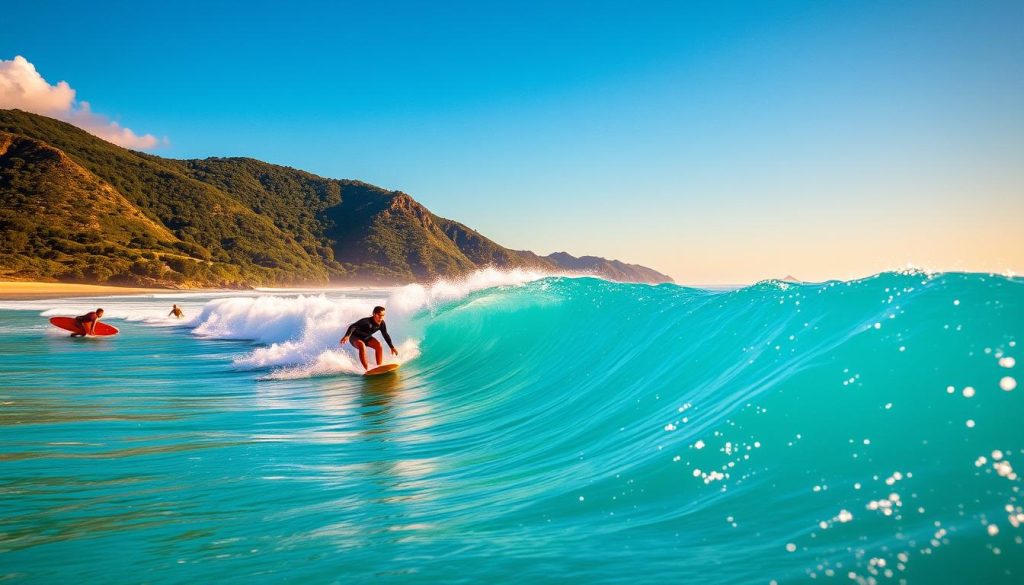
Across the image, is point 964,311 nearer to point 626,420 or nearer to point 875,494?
point 875,494

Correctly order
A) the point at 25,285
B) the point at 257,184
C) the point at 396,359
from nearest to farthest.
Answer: the point at 396,359, the point at 25,285, the point at 257,184

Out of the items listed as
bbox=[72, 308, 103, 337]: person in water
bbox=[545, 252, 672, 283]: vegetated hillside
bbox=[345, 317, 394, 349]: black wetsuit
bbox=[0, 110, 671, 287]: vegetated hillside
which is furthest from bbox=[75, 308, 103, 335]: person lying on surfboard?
bbox=[545, 252, 672, 283]: vegetated hillside

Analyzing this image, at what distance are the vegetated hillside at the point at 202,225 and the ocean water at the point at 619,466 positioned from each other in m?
30.3

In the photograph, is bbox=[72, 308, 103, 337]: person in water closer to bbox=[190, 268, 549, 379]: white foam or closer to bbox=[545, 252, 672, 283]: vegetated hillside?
bbox=[190, 268, 549, 379]: white foam

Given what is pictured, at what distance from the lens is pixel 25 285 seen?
62.0 metres

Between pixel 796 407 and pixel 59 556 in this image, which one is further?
pixel 796 407

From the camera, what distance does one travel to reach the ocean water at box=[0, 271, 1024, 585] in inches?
124

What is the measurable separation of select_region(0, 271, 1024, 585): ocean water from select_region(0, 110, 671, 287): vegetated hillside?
30.3 metres

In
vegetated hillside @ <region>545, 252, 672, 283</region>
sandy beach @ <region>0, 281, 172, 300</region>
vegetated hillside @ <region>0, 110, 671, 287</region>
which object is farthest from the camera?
vegetated hillside @ <region>545, 252, 672, 283</region>

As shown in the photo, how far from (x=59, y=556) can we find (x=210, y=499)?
1.14 metres

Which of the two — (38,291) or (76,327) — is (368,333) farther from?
(38,291)

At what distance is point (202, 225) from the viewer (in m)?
119

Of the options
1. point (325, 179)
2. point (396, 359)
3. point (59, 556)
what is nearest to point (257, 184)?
point (325, 179)

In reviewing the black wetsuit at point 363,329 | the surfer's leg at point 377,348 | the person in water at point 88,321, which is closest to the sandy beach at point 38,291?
the person in water at point 88,321
